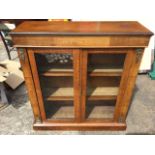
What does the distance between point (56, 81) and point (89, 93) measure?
352 millimetres

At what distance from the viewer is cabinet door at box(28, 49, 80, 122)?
1312 millimetres

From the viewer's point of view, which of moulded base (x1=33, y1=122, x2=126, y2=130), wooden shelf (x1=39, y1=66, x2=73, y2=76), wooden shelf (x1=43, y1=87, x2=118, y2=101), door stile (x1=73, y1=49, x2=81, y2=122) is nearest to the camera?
door stile (x1=73, y1=49, x2=81, y2=122)

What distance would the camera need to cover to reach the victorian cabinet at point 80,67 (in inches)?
46.4

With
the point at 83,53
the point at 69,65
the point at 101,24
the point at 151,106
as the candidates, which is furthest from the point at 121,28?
the point at 151,106

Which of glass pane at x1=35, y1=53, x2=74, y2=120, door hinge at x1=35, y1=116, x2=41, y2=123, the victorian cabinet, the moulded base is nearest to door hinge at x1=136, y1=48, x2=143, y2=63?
the victorian cabinet

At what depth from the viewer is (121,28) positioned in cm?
126

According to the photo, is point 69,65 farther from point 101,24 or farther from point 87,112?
point 87,112

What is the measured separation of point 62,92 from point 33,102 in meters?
0.29

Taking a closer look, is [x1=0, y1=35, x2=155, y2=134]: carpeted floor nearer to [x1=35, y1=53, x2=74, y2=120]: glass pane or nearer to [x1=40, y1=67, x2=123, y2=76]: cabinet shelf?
[x1=35, y1=53, x2=74, y2=120]: glass pane

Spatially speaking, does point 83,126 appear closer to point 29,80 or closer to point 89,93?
point 89,93

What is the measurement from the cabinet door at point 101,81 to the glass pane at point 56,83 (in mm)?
149

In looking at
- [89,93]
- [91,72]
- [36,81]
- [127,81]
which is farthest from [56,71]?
[127,81]

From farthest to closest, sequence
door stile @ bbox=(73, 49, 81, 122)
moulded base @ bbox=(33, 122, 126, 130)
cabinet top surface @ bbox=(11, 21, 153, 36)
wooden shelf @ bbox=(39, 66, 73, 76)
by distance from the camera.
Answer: moulded base @ bbox=(33, 122, 126, 130) → wooden shelf @ bbox=(39, 66, 73, 76) → door stile @ bbox=(73, 49, 81, 122) → cabinet top surface @ bbox=(11, 21, 153, 36)

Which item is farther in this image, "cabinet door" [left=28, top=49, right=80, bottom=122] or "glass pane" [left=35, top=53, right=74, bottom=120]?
"glass pane" [left=35, top=53, right=74, bottom=120]
